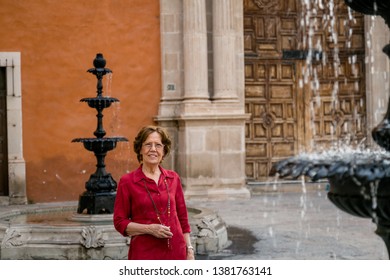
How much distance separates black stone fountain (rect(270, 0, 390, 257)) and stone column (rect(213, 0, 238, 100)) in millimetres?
7923

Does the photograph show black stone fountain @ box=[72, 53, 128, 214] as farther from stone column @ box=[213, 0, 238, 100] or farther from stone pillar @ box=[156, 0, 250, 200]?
stone column @ box=[213, 0, 238, 100]

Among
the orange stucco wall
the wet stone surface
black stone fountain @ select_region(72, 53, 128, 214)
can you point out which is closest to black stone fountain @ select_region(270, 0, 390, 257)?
the wet stone surface

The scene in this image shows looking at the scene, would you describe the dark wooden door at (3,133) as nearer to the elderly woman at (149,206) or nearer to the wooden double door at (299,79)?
the wooden double door at (299,79)

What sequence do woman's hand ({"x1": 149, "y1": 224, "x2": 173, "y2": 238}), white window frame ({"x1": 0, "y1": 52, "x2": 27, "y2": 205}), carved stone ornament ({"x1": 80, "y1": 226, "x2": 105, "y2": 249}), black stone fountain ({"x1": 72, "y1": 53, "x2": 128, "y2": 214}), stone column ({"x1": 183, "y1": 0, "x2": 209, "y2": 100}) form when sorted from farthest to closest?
stone column ({"x1": 183, "y1": 0, "x2": 209, "y2": 100}) < white window frame ({"x1": 0, "y1": 52, "x2": 27, "y2": 205}) < black stone fountain ({"x1": 72, "y1": 53, "x2": 128, "y2": 214}) < carved stone ornament ({"x1": 80, "y1": 226, "x2": 105, "y2": 249}) < woman's hand ({"x1": 149, "y1": 224, "x2": 173, "y2": 238})

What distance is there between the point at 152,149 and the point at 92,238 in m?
3.09

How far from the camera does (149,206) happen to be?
310 cm

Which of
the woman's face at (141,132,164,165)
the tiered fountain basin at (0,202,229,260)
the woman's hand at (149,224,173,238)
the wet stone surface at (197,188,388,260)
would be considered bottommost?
the wet stone surface at (197,188,388,260)

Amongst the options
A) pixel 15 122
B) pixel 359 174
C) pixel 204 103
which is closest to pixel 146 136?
pixel 359 174

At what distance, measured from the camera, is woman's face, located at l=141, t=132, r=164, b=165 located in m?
3.12

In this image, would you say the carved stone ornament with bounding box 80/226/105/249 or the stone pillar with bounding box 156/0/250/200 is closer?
the carved stone ornament with bounding box 80/226/105/249

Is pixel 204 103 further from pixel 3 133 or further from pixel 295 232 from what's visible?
pixel 295 232

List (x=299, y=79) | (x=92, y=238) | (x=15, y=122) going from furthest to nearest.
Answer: (x=299, y=79) < (x=15, y=122) < (x=92, y=238)

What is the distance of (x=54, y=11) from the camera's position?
1166 centimetres
